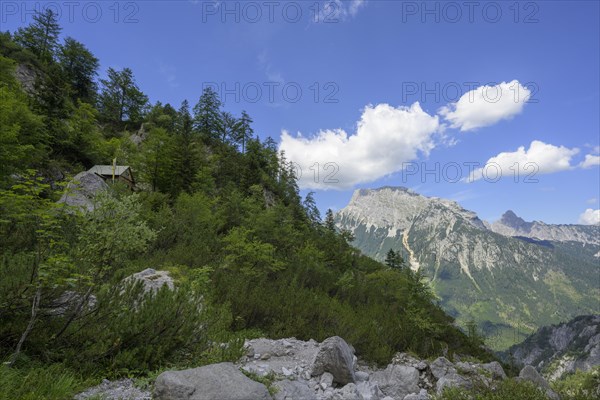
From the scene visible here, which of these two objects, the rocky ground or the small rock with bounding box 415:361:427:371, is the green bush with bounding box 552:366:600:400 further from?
the small rock with bounding box 415:361:427:371

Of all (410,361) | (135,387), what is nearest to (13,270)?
(135,387)

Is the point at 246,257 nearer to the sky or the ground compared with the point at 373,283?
nearer to the sky

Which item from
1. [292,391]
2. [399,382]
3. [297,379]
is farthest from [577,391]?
[292,391]

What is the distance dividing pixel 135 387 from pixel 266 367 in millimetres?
2426

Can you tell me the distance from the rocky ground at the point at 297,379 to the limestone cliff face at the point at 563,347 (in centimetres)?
14700

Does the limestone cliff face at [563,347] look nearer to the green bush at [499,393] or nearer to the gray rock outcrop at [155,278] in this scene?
the green bush at [499,393]

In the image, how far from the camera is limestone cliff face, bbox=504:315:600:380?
11781 cm

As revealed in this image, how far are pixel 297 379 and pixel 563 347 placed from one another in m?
220

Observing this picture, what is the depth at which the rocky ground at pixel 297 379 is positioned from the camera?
390cm

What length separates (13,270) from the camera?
5.74 m

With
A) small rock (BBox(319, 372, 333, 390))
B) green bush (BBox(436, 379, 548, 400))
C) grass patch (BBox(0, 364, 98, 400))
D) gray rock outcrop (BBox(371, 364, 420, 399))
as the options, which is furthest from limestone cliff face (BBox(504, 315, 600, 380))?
grass patch (BBox(0, 364, 98, 400))

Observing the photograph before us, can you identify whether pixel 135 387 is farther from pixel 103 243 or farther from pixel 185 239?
pixel 185 239

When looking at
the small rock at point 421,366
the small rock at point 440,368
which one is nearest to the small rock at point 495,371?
the small rock at point 440,368

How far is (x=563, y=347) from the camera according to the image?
15575 cm
